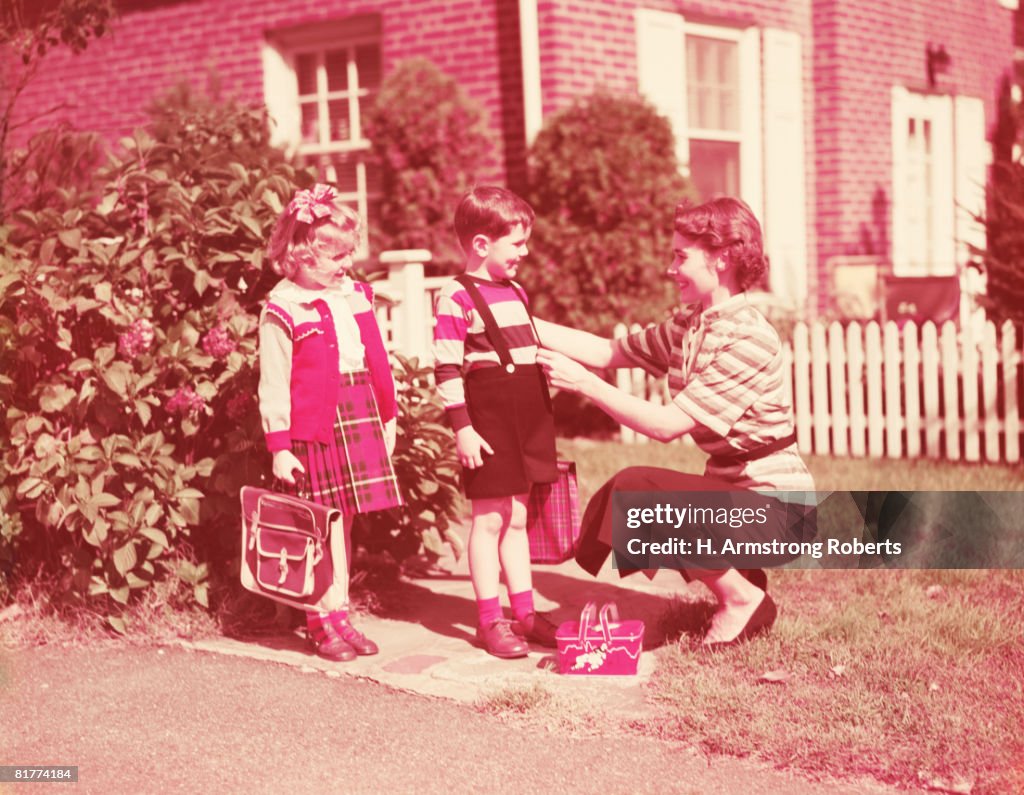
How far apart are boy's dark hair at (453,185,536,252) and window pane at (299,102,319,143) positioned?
6.91 metres

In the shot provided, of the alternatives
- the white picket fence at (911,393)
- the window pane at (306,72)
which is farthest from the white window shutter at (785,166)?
the window pane at (306,72)

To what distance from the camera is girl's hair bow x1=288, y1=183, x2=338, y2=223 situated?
453 cm

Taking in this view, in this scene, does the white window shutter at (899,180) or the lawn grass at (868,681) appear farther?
the white window shutter at (899,180)

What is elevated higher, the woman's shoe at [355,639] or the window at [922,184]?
the window at [922,184]

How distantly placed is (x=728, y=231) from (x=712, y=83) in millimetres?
7175

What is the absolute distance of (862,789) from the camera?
3416 mm

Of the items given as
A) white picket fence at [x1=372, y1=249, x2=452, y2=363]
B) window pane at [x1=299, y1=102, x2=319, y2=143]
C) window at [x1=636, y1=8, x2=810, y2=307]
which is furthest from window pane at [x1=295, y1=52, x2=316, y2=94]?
white picket fence at [x1=372, y1=249, x2=452, y2=363]

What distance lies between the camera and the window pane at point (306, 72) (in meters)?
11.3

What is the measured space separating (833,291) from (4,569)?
8.34 metres

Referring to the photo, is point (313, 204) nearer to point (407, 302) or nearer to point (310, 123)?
point (407, 302)

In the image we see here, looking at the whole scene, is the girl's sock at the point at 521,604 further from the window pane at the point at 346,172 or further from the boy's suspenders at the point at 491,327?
the window pane at the point at 346,172

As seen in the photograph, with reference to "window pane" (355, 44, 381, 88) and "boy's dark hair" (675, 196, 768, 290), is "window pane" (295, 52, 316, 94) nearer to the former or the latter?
"window pane" (355, 44, 381, 88)

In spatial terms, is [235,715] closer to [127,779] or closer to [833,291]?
[127,779]

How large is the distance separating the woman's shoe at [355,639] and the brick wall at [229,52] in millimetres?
5867
